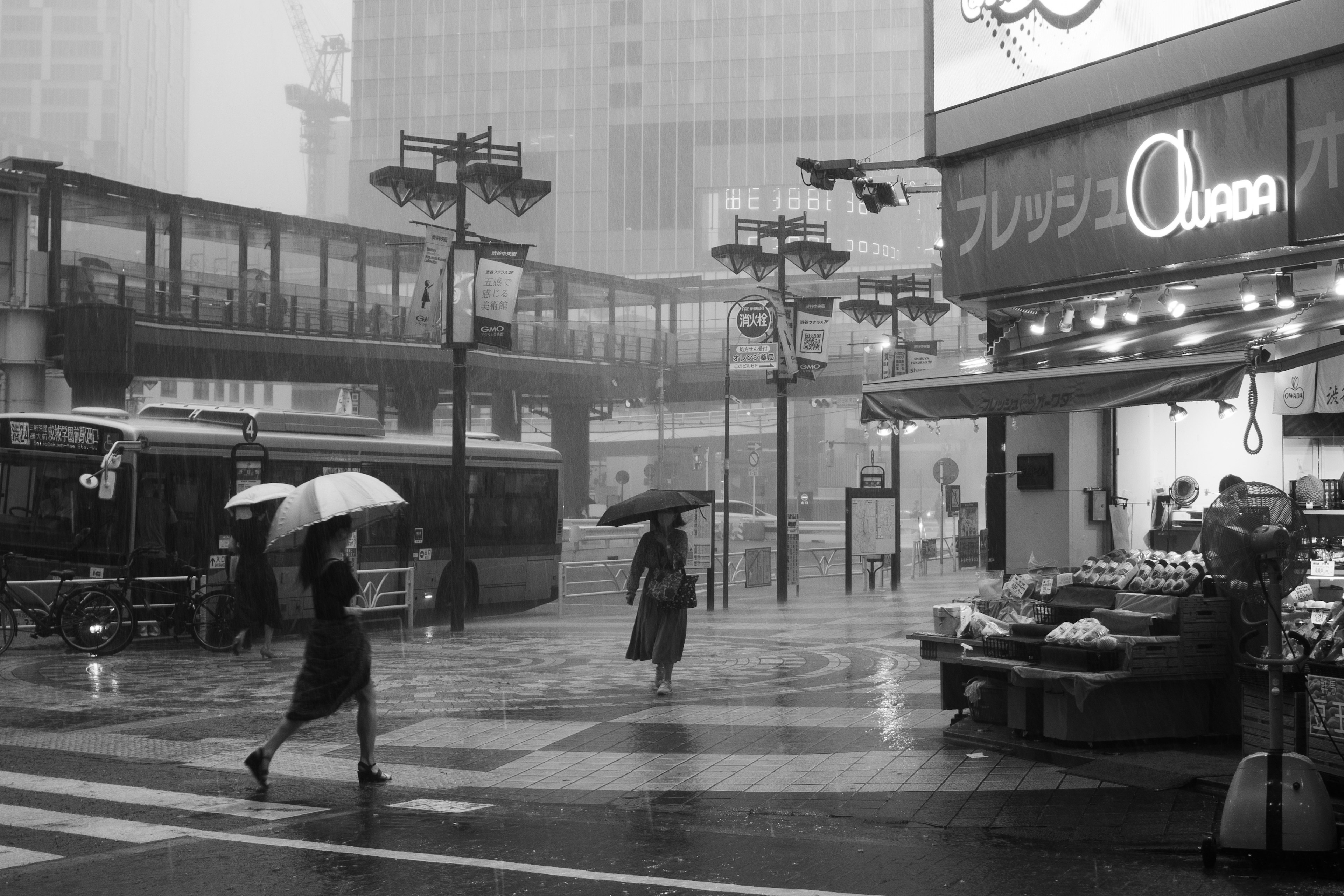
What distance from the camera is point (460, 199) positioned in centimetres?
1969

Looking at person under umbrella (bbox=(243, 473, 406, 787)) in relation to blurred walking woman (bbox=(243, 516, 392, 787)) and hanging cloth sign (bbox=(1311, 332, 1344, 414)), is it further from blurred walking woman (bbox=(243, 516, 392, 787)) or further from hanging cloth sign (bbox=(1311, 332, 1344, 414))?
hanging cloth sign (bbox=(1311, 332, 1344, 414))

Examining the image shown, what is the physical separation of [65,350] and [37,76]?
9972cm

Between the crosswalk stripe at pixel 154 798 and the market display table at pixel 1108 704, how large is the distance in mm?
5171

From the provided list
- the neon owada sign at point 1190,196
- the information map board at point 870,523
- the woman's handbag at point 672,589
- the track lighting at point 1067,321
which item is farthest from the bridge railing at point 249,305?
the neon owada sign at point 1190,196

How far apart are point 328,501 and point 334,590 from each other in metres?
0.59

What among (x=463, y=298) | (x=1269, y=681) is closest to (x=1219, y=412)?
(x=1269, y=681)

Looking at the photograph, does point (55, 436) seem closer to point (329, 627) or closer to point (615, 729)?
point (615, 729)

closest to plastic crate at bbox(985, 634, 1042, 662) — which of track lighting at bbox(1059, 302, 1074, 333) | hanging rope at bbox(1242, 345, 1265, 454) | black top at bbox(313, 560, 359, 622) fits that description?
hanging rope at bbox(1242, 345, 1265, 454)

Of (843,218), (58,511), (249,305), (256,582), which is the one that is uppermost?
(843,218)

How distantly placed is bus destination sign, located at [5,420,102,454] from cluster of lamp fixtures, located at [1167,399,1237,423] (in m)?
14.2

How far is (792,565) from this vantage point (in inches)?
1139

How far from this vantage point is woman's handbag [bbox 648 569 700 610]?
12.5 meters

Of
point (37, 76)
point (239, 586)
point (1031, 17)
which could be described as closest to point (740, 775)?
point (1031, 17)

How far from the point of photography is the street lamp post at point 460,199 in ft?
63.9
